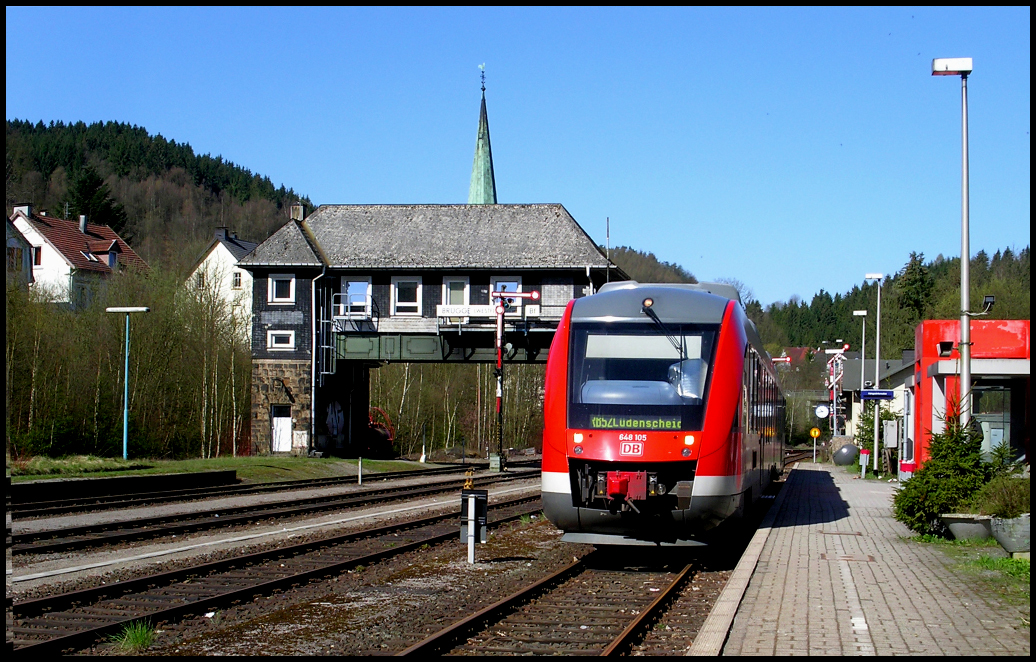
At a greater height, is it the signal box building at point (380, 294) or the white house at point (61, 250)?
the white house at point (61, 250)

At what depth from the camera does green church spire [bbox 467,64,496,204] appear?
232 feet

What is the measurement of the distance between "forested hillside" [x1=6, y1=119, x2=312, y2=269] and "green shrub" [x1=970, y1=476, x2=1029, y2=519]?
224 feet

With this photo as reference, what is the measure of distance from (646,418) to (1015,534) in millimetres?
4752

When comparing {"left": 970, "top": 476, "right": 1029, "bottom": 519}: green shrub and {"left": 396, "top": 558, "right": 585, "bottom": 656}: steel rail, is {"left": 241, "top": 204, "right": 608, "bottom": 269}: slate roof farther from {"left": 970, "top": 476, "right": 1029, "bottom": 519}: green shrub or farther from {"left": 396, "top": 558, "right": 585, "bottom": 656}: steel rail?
{"left": 396, "top": 558, "right": 585, "bottom": 656}: steel rail

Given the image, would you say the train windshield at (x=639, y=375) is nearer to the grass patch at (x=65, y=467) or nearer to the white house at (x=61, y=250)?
the grass patch at (x=65, y=467)

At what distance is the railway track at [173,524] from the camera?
1414 cm

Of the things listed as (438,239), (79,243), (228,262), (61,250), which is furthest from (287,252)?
(228,262)

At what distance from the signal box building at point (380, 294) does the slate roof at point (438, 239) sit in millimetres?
55

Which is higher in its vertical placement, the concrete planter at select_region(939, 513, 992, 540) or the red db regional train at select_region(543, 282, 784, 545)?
the red db regional train at select_region(543, 282, 784, 545)

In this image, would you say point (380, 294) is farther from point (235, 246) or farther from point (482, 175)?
point (235, 246)

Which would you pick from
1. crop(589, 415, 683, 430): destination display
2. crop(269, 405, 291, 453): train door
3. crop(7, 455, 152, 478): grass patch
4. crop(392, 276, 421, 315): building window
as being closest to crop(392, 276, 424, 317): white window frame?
crop(392, 276, 421, 315): building window

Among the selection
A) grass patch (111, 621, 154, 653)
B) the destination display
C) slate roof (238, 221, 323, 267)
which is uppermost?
slate roof (238, 221, 323, 267)

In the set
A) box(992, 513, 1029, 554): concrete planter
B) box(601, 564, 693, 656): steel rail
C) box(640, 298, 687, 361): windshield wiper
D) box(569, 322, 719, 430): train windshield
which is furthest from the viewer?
box(640, 298, 687, 361): windshield wiper

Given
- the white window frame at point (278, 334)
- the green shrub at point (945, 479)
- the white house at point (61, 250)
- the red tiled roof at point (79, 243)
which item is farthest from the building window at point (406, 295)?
the green shrub at point (945, 479)
